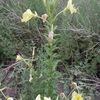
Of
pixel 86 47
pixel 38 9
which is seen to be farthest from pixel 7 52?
pixel 86 47

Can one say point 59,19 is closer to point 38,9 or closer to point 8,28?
point 38,9

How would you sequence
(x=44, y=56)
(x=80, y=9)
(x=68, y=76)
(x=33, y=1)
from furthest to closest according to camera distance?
(x=33, y=1) → (x=80, y=9) → (x=68, y=76) → (x=44, y=56)

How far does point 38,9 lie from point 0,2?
0.46 metres

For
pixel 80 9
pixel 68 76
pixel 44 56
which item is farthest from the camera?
pixel 80 9

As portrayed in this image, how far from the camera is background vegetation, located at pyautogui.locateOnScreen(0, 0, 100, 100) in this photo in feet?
8.19

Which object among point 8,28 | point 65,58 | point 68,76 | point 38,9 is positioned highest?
point 38,9

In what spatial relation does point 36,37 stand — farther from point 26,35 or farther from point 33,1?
point 33,1

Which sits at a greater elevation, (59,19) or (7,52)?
(59,19)

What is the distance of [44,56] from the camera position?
7.40 ft

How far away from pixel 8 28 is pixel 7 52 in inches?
10.5

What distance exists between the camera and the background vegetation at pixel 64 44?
2496mm

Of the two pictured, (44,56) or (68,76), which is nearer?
(44,56)

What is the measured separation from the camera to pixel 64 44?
267 cm

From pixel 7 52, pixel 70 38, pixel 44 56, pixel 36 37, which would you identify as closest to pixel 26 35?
pixel 36 37
